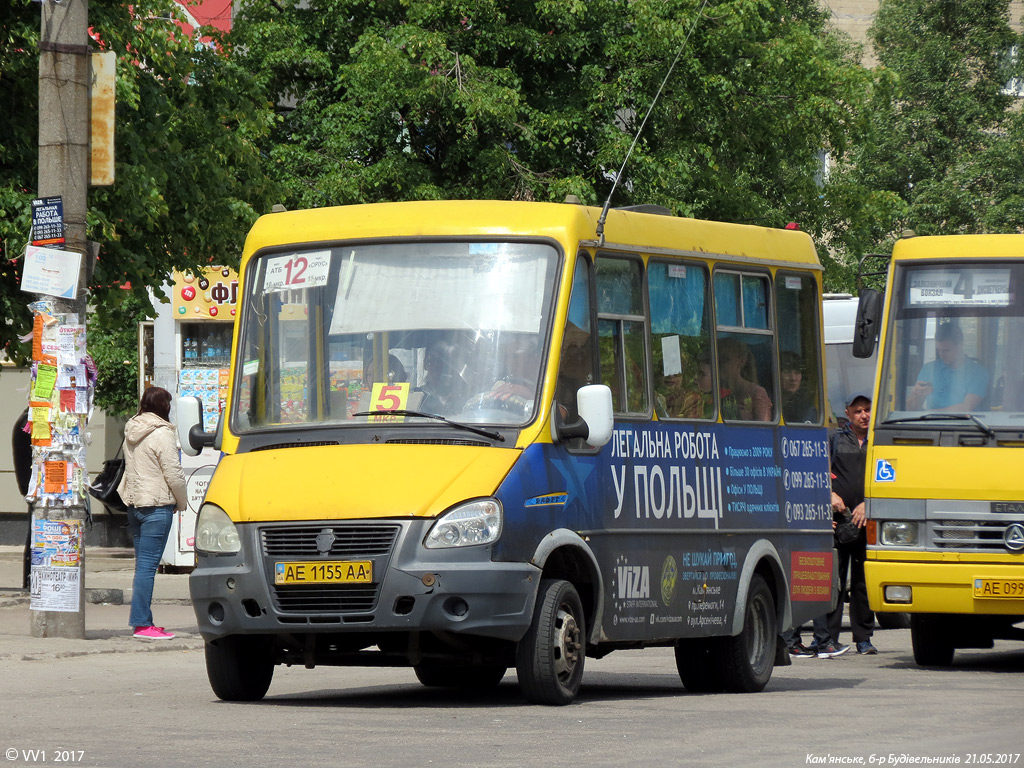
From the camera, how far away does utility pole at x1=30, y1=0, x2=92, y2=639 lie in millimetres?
14406

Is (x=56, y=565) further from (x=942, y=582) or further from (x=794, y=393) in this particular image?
(x=942, y=582)

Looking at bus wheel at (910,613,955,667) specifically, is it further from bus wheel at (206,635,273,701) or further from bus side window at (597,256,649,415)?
bus wheel at (206,635,273,701)

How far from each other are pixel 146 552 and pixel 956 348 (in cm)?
602

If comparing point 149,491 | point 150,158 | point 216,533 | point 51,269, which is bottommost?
point 216,533

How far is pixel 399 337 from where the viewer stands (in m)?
10.3

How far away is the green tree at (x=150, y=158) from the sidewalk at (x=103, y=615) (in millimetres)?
2492

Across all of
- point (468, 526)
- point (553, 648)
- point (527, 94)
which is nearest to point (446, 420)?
point (468, 526)

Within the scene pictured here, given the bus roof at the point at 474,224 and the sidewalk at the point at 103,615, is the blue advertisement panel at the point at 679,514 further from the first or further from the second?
the sidewalk at the point at 103,615

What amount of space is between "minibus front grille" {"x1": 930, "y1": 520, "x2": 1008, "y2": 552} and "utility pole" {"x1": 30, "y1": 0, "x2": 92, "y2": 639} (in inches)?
237

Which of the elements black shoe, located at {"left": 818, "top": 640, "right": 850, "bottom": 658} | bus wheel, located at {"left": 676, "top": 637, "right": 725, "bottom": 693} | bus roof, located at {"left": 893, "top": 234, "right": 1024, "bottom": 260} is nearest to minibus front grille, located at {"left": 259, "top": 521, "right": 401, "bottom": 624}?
bus wheel, located at {"left": 676, "top": 637, "right": 725, "bottom": 693}

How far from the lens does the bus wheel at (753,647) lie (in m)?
11.7

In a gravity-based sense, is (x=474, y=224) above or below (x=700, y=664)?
above

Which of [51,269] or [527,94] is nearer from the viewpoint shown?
[51,269]

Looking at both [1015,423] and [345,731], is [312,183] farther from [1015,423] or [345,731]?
[345,731]
